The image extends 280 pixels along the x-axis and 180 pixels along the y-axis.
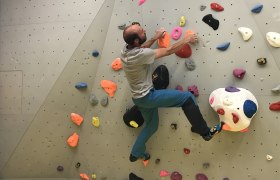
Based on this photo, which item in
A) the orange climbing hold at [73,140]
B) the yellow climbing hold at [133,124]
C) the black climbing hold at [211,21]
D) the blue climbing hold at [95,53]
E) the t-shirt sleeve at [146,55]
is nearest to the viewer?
the t-shirt sleeve at [146,55]

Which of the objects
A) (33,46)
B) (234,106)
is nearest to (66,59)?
(33,46)

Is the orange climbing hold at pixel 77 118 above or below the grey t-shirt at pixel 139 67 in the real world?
below

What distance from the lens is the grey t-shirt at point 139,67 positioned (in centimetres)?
210

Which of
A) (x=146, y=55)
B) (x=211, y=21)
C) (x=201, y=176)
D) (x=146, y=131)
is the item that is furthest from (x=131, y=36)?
(x=201, y=176)

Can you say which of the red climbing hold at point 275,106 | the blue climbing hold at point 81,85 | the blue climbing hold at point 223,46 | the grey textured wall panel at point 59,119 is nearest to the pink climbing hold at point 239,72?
the blue climbing hold at point 223,46

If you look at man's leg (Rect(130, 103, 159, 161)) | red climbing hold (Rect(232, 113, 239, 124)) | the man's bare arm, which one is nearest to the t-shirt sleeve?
the man's bare arm

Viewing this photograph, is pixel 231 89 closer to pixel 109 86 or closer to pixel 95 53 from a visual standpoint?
pixel 109 86

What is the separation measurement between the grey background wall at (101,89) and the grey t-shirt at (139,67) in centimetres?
32

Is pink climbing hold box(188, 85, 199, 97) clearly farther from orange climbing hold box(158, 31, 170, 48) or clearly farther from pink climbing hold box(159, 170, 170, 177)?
pink climbing hold box(159, 170, 170, 177)

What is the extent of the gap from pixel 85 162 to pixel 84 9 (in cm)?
129

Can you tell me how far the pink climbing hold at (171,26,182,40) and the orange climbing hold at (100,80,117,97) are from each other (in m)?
0.61

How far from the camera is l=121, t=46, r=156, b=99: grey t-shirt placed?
2.10m

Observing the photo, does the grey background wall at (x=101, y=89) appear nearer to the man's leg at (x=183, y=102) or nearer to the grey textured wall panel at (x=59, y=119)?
the grey textured wall panel at (x=59, y=119)

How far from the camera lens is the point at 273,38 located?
217 cm
